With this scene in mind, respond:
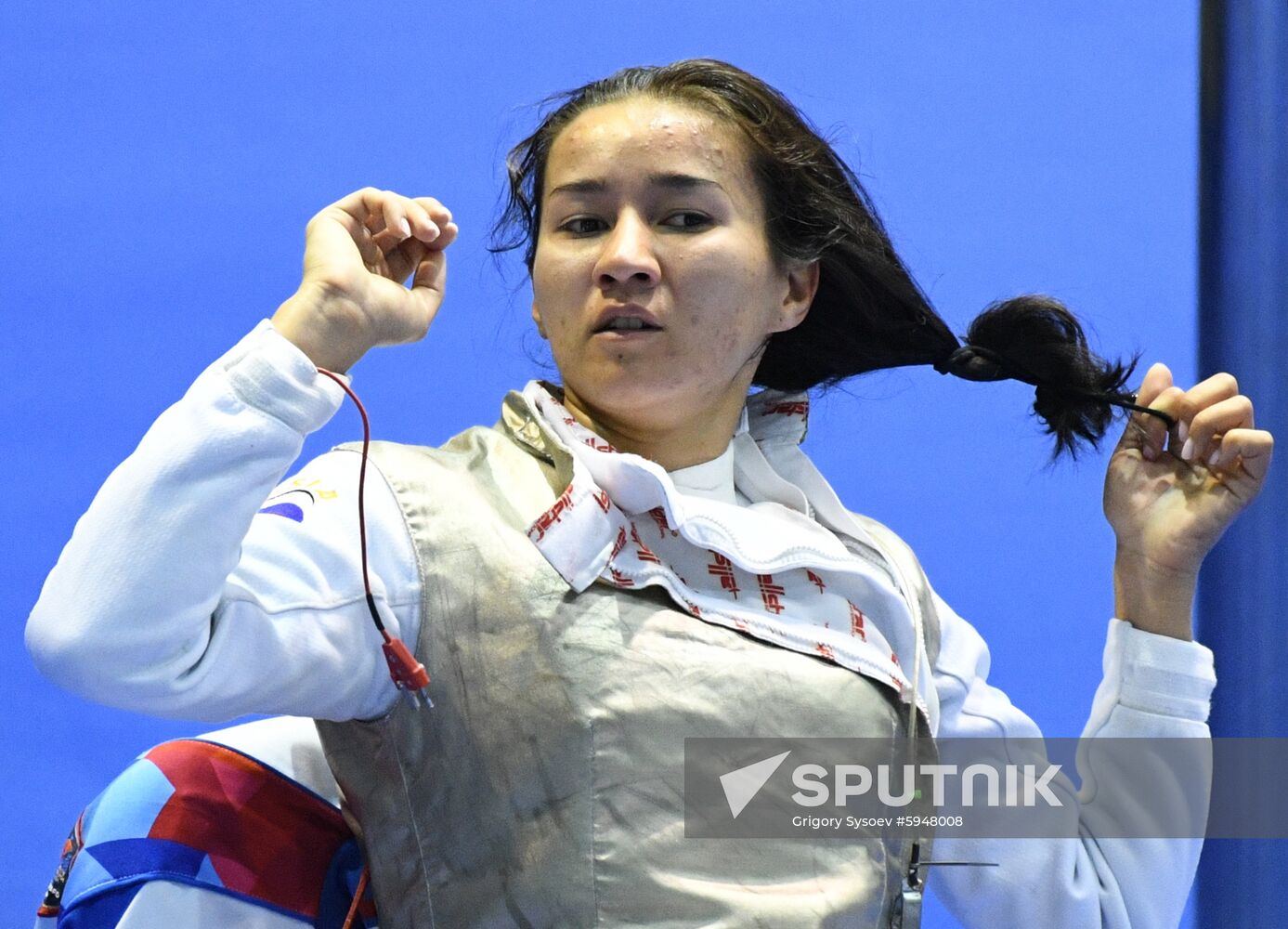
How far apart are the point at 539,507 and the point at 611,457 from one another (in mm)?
71

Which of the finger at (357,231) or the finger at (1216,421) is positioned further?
the finger at (1216,421)

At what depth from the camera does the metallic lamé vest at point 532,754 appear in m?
1.10

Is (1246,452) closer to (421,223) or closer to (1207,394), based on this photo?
(1207,394)

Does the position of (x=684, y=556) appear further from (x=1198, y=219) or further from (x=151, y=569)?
(x=1198, y=219)

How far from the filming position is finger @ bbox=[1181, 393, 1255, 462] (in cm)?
139

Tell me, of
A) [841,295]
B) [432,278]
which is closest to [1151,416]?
[841,295]

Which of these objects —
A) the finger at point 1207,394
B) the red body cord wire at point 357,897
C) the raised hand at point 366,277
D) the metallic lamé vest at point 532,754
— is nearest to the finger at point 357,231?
the raised hand at point 366,277

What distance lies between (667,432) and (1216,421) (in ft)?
1.46

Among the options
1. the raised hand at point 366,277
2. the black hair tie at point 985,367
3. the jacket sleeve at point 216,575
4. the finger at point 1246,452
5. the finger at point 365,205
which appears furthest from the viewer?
the black hair tie at point 985,367

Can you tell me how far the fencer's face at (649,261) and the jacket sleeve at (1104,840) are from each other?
331 millimetres

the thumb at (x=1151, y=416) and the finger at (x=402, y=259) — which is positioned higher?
the thumb at (x=1151, y=416)

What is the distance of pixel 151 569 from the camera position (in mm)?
913

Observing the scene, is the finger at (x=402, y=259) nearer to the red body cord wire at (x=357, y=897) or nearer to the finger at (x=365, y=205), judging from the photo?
the finger at (x=365, y=205)

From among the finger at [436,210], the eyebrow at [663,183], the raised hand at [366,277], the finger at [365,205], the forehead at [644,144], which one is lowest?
the raised hand at [366,277]
